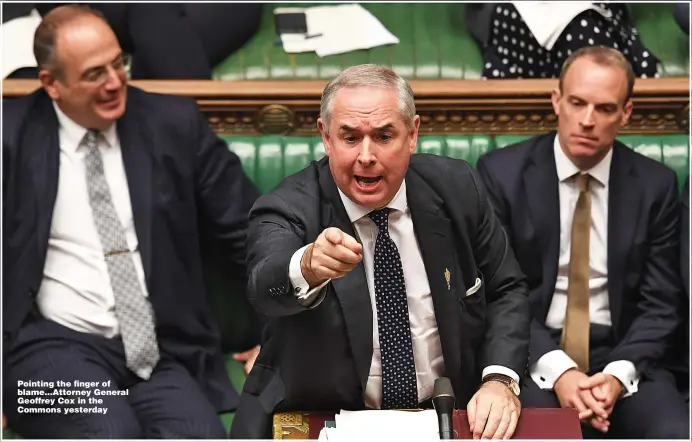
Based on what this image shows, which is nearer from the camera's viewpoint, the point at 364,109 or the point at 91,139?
the point at 364,109

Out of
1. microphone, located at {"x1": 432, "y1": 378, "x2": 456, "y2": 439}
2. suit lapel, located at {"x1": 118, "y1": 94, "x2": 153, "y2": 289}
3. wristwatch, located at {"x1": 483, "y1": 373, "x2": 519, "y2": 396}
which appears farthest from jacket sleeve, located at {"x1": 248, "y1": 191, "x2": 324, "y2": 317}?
suit lapel, located at {"x1": 118, "y1": 94, "x2": 153, "y2": 289}

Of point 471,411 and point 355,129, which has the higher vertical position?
point 355,129

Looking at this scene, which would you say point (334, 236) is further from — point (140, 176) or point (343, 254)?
point (140, 176)

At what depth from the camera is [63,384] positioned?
212 centimetres

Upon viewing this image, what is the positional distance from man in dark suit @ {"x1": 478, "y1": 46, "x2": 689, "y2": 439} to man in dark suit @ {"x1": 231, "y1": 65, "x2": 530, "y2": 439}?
41 cm

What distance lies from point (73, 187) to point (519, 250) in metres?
0.87

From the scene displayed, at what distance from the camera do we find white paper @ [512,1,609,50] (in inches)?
101

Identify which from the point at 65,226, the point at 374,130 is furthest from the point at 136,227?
the point at 374,130

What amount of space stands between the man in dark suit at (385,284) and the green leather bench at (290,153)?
0.61 metres

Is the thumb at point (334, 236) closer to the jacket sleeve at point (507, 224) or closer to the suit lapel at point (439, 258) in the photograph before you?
the suit lapel at point (439, 258)

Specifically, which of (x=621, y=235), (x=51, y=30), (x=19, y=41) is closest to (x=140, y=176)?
(x=51, y=30)

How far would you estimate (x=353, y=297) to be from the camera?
1.58 metres

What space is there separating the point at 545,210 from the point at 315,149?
1.66 feet

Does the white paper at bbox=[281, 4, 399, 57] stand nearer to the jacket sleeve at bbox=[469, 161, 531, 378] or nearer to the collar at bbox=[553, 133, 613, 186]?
the collar at bbox=[553, 133, 613, 186]
